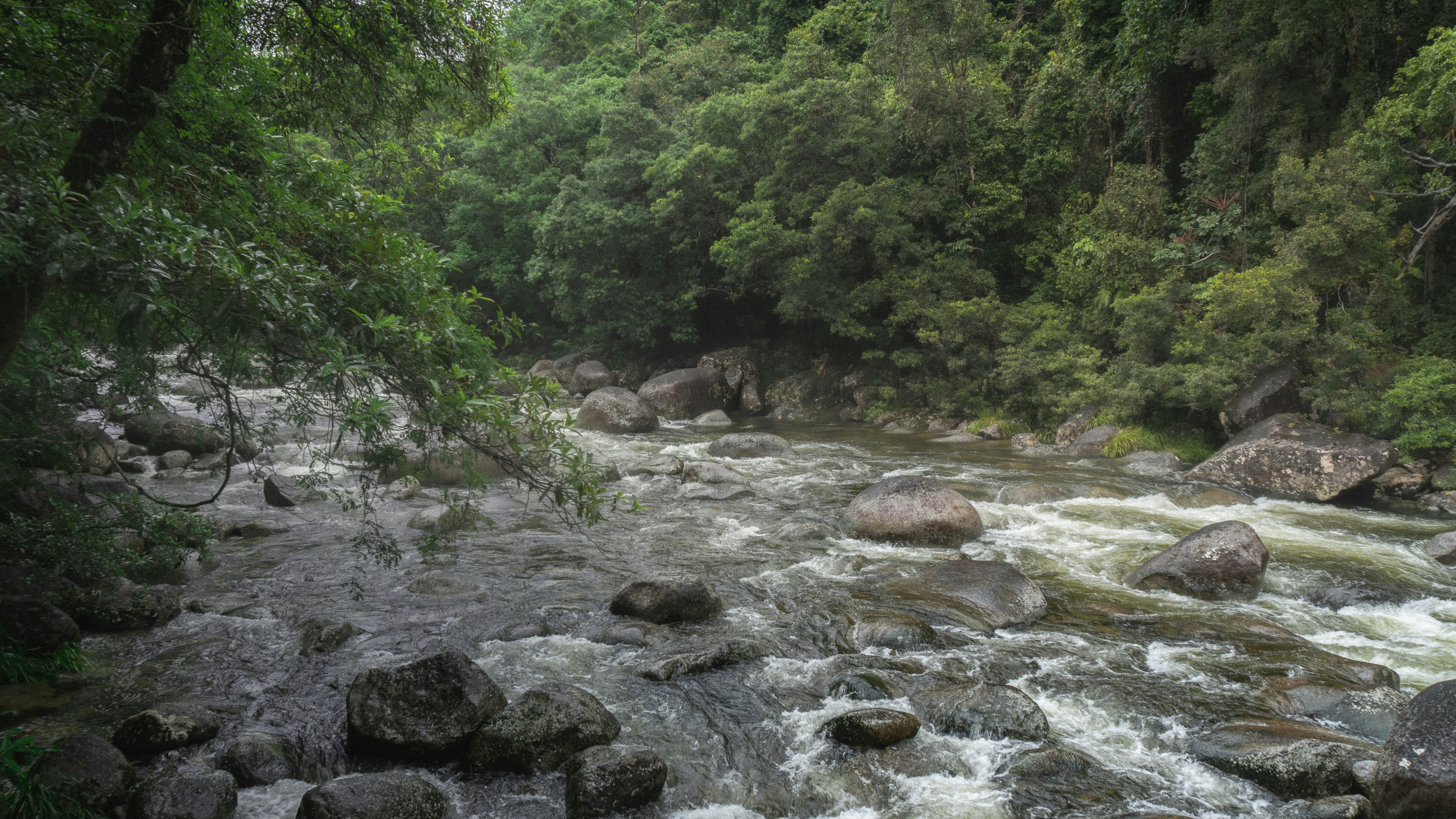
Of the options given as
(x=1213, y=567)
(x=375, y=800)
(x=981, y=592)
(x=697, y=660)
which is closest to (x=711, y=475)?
(x=981, y=592)

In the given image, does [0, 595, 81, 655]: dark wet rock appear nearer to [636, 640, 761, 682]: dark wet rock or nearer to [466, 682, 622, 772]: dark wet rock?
[466, 682, 622, 772]: dark wet rock

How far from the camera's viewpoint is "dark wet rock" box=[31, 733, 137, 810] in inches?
151

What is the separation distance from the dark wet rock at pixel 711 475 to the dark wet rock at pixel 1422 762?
9525 mm

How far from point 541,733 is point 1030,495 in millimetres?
9248

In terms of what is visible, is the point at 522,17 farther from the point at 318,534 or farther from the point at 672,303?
the point at 318,534

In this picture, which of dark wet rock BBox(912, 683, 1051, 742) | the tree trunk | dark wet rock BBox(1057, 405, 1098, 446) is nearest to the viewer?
the tree trunk

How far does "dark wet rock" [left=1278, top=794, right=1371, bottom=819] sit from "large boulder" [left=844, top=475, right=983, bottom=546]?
5395mm

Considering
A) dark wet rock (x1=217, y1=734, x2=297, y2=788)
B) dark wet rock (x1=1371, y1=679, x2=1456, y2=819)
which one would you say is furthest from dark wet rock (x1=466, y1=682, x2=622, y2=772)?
dark wet rock (x1=1371, y1=679, x2=1456, y2=819)

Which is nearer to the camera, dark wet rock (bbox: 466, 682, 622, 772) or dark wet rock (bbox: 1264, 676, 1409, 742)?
dark wet rock (bbox: 466, 682, 622, 772)

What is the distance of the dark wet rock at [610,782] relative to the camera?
4379 millimetres

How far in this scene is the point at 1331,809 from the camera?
4.31 m

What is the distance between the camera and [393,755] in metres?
4.84

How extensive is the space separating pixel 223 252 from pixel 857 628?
5.77m

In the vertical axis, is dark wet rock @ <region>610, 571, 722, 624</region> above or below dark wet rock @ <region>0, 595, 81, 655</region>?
below
